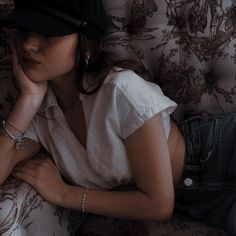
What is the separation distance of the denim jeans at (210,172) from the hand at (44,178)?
26 cm

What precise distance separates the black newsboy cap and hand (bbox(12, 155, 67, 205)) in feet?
0.97

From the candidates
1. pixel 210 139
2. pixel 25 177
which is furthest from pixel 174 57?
pixel 25 177

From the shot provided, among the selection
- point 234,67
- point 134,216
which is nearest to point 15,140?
point 134,216

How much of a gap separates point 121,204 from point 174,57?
345mm

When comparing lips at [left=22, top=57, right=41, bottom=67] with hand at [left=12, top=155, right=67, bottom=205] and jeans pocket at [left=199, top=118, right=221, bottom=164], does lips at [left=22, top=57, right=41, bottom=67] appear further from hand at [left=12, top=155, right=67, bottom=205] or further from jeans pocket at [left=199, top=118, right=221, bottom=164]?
jeans pocket at [left=199, top=118, right=221, bottom=164]

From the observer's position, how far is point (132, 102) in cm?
83

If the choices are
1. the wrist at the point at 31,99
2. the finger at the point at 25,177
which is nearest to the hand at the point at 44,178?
the finger at the point at 25,177

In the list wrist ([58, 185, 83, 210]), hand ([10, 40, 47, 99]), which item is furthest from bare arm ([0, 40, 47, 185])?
wrist ([58, 185, 83, 210])

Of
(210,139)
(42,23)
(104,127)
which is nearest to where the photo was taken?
(42,23)

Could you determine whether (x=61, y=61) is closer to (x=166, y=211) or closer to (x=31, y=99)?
(x=31, y=99)

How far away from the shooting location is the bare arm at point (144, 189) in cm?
83

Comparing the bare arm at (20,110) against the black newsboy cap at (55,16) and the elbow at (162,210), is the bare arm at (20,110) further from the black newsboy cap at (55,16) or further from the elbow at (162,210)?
the elbow at (162,210)

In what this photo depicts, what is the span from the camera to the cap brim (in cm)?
75

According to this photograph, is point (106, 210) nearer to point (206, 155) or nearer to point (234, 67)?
point (206, 155)
